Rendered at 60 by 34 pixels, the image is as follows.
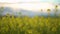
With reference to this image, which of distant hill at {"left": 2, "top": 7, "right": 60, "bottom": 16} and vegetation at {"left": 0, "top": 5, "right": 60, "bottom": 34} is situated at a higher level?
distant hill at {"left": 2, "top": 7, "right": 60, "bottom": 16}

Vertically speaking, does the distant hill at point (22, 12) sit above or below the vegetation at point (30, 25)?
above

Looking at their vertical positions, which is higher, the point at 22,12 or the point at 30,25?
the point at 22,12

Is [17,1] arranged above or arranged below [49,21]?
above

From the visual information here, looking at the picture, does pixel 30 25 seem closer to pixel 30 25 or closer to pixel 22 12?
pixel 30 25

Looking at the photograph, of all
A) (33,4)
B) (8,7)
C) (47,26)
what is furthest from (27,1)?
(47,26)

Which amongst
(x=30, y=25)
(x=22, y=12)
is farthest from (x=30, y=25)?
(x=22, y=12)

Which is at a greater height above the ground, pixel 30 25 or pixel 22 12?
pixel 22 12

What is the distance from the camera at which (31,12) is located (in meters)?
1.33

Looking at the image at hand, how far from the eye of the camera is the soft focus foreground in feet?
4.32

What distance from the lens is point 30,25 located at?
4.36ft

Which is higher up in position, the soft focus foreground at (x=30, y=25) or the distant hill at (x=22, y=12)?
the distant hill at (x=22, y=12)

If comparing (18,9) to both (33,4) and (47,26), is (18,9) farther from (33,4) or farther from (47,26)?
(47,26)

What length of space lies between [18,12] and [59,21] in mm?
412

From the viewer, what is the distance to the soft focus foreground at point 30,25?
1315mm
